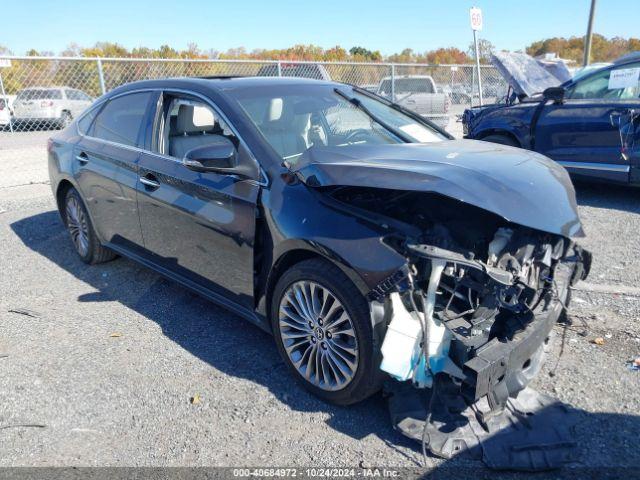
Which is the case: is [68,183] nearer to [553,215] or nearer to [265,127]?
[265,127]

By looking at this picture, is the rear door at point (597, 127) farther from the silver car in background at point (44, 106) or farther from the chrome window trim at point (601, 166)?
the silver car in background at point (44, 106)

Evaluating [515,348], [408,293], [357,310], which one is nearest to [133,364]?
[357,310]

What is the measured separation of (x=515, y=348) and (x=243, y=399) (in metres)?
1.54

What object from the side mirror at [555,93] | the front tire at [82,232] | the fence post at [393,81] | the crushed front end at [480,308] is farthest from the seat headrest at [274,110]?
the fence post at [393,81]

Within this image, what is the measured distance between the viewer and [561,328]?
365 cm

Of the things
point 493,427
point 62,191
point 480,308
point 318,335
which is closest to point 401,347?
Result: point 480,308

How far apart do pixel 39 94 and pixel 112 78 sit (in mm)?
3204

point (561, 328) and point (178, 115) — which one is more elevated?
point (178, 115)

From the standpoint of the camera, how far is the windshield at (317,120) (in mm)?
3424

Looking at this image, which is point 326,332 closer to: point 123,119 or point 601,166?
point 123,119

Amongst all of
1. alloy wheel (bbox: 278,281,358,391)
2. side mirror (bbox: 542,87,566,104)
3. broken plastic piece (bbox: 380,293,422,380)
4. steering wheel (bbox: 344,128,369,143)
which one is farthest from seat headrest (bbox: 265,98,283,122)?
side mirror (bbox: 542,87,566,104)

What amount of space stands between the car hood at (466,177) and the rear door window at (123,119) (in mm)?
1850

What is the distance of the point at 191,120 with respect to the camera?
13.3 ft

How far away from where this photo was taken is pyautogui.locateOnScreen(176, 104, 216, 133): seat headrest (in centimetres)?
398
